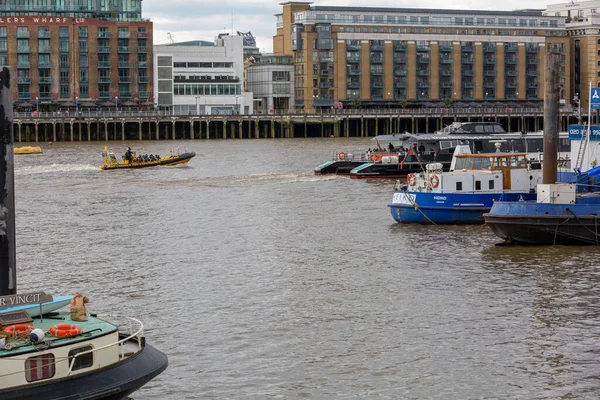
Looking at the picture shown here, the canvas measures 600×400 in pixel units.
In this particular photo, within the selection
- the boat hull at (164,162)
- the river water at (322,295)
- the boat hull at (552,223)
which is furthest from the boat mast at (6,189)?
the boat hull at (164,162)

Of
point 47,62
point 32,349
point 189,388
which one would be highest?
point 47,62

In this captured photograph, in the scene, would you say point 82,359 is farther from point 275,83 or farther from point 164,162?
point 275,83

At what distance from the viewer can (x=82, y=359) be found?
68.3 feet

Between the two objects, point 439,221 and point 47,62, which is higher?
point 47,62

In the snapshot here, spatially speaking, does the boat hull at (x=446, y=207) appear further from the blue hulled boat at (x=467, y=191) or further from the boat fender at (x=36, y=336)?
the boat fender at (x=36, y=336)

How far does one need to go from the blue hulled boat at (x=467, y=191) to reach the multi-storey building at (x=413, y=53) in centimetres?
12421

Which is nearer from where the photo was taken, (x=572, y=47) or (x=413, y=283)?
(x=413, y=283)

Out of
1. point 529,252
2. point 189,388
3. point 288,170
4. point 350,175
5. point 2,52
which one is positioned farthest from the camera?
point 2,52

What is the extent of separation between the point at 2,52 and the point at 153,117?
2662 centimetres

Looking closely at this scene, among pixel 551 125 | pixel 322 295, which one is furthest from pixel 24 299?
pixel 551 125

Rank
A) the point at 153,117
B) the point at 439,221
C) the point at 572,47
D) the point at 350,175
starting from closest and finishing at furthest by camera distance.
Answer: the point at 439,221 < the point at 350,175 < the point at 153,117 < the point at 572,47

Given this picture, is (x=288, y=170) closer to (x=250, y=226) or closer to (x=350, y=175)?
(x=350, y=175)

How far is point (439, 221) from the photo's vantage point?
165 ft

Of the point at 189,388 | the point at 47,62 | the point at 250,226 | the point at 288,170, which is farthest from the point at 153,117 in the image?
the point at 189,388
